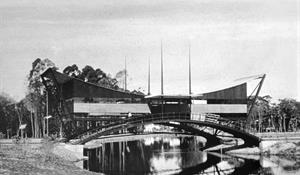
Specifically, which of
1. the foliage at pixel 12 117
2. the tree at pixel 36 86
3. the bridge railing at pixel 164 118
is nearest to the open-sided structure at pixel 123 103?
the bridge railing at pixel 164 118

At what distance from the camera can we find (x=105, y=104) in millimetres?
67188

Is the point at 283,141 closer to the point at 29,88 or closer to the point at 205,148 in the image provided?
the point at 205,148

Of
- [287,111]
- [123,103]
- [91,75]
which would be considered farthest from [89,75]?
[287,111]

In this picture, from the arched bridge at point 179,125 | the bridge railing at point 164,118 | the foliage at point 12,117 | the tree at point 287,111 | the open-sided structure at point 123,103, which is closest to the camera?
the arched bridge at point 179,125

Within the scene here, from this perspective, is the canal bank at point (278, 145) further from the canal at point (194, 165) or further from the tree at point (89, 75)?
the tree at point (89, 75)

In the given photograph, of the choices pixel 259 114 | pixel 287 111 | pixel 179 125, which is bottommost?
pixel 179 125

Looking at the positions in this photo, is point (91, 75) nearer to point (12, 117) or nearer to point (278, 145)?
point (12, 117)

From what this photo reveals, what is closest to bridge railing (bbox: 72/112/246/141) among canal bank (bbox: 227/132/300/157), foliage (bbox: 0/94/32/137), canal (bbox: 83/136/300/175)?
canal bank (bbox: 227/132/300/157)

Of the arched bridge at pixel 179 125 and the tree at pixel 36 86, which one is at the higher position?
the tree at pixel 36 86

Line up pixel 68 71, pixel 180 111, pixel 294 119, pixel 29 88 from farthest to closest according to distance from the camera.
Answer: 1. pixel 294 119
2. pixel 68 71
3. pixel 29 88
4. pixel 180 111

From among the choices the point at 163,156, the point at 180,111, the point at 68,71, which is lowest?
the point at 163,156

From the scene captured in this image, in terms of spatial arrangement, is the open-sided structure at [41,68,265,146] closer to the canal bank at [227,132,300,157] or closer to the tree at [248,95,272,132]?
the canal bank at [227,132,300,157]

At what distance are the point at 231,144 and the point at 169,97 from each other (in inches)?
542

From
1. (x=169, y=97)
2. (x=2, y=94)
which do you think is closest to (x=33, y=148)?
(x=169, y=97)
